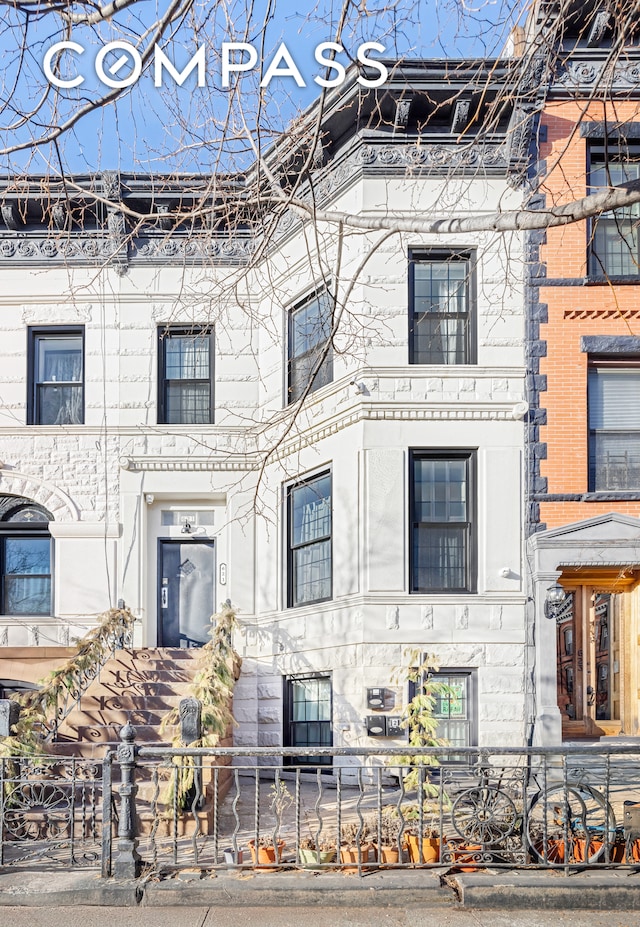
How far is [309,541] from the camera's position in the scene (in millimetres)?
12906

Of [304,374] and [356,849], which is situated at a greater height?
[304,374]

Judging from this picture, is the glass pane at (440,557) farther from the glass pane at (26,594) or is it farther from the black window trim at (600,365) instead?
the glass pane at (26,594)

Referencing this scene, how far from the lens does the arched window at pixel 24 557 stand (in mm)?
14070

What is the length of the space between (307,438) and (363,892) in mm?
6871

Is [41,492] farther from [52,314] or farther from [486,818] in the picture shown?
[486,818]

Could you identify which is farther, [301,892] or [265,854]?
[265,854]

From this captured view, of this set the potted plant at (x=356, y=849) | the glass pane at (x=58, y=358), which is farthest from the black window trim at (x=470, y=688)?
the glass pane at (x=58, y=358)

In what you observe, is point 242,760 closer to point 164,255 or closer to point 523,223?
point 164,255

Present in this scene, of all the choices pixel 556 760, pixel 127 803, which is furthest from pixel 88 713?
pixel 556 760

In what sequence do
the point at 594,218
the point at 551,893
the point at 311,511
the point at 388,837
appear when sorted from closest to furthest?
the point at 551,893 < the point at 388,837 < the point at 594,218 < the point at 311,511

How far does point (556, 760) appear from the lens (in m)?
11.0

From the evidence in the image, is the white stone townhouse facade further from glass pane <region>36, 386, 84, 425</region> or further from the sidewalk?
the sidewalk

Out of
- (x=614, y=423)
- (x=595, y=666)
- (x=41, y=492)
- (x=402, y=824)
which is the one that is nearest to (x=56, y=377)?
(x=41, y=492)

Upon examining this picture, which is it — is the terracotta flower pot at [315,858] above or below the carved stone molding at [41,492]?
below
